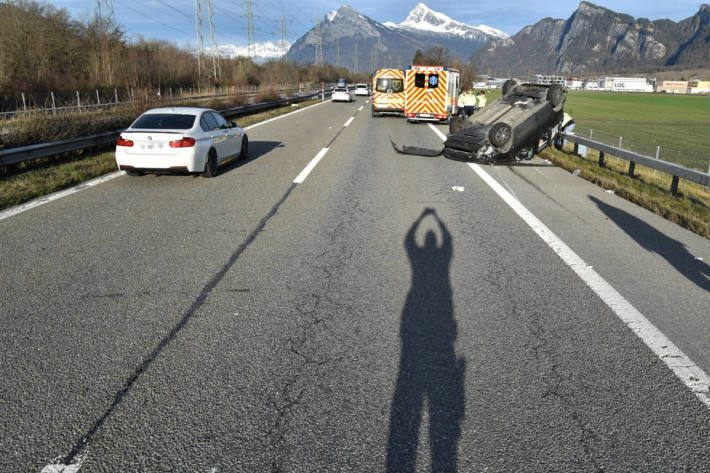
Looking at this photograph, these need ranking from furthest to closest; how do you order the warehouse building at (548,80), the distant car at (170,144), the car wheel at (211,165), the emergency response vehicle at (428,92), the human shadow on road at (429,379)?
1. the emergency response vehicle at (428,92)
2. the warehouse building at (548,80)
3. the car wheel at (211,165)
4. the distant car at (170,144)
5. the human shadow on road at (429,379)

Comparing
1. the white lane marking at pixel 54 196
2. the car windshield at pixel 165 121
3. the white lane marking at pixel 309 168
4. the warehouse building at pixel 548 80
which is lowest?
the white lane marking at pixel 54 196

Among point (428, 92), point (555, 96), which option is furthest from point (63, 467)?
point (428, 92)

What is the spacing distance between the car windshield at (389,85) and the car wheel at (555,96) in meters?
17.4

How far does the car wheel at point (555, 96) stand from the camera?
43.0 feet

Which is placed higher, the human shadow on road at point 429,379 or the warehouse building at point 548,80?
the warehouse building at point 548,80

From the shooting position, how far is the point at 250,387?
337cm

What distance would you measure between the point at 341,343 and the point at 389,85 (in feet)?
91.1

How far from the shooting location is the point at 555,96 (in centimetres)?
1316

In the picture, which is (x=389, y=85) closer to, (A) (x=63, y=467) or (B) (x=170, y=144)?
(B) (x=170, y=144)

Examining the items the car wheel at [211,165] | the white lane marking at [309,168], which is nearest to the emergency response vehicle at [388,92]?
the white lane marking at [309,168]

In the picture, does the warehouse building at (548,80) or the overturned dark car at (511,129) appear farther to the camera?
the warehouse building at (548,80)

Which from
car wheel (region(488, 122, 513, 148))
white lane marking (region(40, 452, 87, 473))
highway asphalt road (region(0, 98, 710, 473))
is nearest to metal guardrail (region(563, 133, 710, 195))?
highway asphalt road (region(0, 98, 710, 473))

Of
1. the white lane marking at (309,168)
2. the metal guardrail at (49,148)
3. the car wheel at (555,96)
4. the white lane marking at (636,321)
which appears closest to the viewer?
the white lane marking at (636,321)

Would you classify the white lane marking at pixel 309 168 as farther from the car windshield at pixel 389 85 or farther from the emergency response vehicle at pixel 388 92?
the car windshield at pixel 389 85
